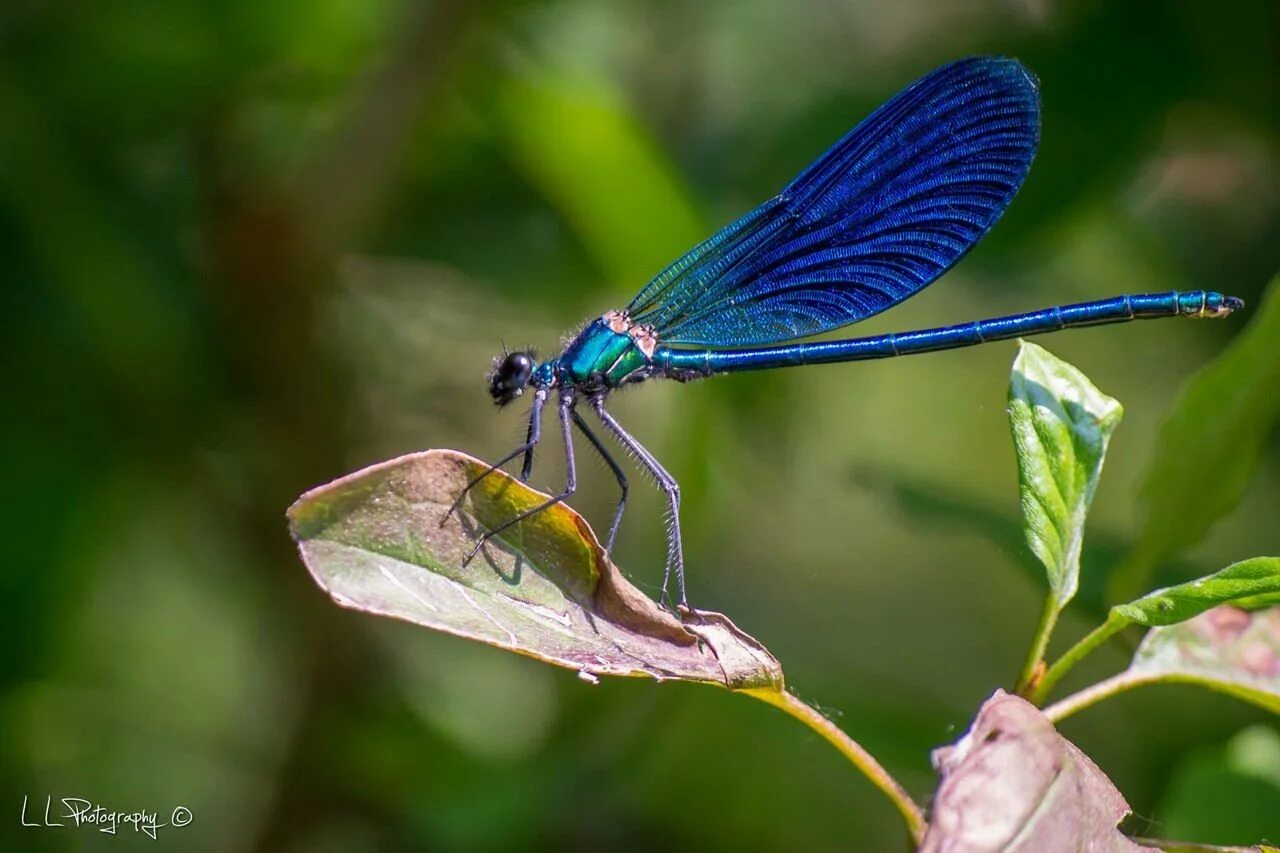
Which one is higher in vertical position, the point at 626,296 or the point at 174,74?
the point at 174,74

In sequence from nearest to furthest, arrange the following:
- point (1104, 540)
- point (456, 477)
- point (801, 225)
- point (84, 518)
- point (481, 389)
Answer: point (456, 477)
point (1104, 540)
point (801, 225)
point (84, 518)
point (481, 389)

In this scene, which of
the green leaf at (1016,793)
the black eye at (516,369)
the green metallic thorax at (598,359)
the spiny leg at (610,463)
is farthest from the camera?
the green metallic thorax at (598,359)

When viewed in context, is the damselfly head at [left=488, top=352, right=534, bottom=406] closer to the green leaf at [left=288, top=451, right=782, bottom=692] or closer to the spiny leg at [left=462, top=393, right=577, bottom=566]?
the spiny leg at [left=462, top=393, right=577, bottom=566]

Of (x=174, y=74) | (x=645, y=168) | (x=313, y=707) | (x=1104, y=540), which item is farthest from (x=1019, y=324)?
(x=174, y=74)

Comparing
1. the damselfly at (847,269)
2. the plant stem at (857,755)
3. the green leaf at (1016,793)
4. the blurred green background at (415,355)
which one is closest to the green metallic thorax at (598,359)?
the damselfly at (847,269)

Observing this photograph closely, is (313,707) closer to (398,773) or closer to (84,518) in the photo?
(398,773)

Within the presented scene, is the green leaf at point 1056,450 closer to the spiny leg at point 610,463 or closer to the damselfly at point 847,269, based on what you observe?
the spiny leg at point 610,463

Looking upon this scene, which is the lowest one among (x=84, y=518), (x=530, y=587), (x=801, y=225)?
(x=530, y=587)
